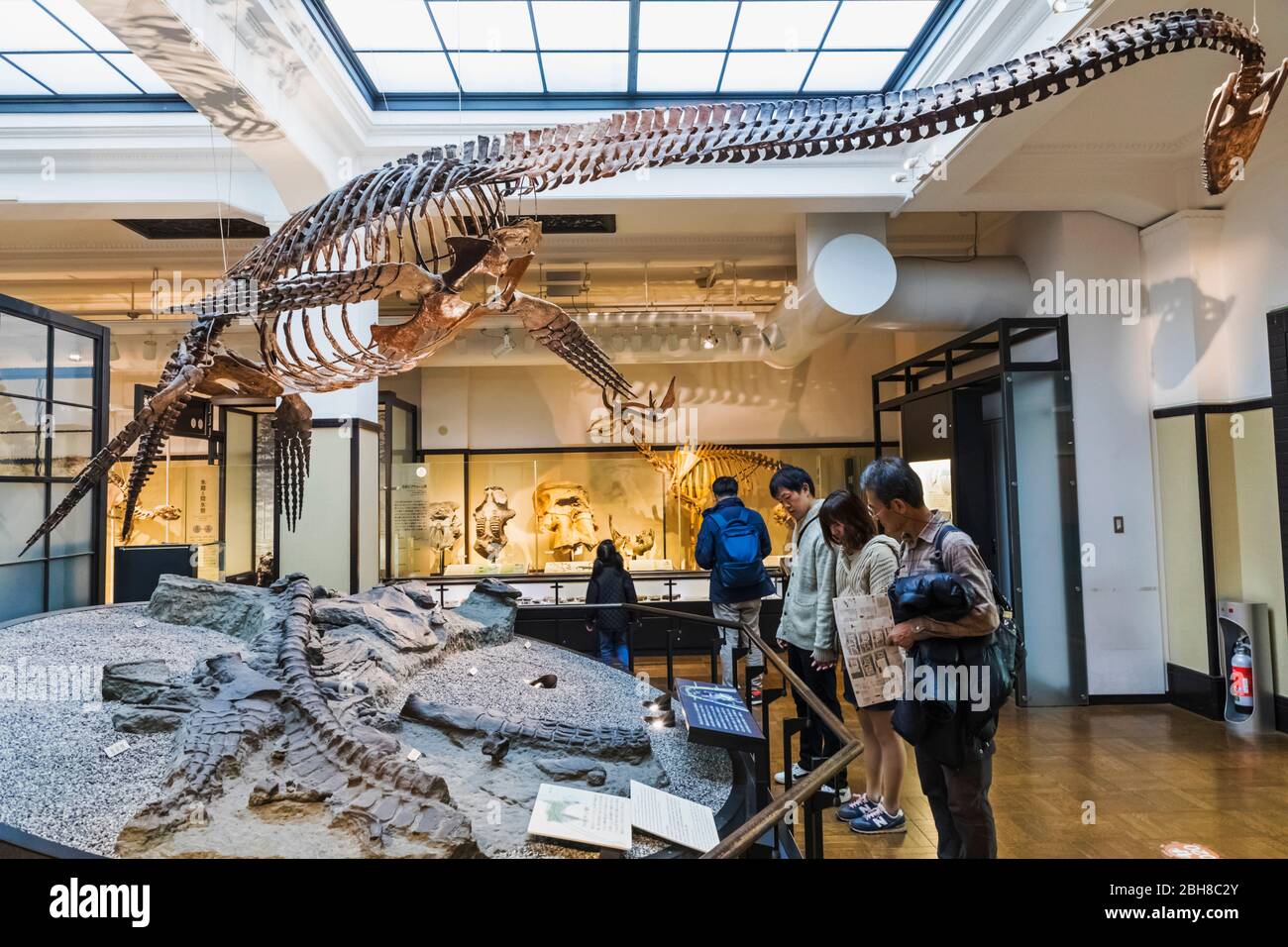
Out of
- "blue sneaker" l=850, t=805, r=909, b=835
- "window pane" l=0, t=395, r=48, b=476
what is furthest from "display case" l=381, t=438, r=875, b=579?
"blue sneaker" l=850, t=805, r=909, b=835

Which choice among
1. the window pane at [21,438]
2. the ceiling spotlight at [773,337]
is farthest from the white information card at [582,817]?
the ceiling spotlight at [773,337]

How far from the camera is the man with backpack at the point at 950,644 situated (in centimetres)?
224

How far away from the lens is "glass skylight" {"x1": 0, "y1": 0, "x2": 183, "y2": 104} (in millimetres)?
4430

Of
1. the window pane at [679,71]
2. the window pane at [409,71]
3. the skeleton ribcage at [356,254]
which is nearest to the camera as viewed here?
the skeleton ribcage at [356,254]

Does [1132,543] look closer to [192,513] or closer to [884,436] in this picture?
[884,436]

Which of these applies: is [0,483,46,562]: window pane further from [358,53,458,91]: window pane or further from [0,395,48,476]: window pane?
[358,53,458,91]: window pane

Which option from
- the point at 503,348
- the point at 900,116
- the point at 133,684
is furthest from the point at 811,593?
the point at 503,348

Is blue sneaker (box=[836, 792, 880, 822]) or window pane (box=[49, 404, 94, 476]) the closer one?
blue sneaker (box=[836, 792, 880, 822])

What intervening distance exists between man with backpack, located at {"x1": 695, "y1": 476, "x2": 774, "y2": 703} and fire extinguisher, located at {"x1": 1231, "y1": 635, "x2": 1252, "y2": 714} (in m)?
3.51

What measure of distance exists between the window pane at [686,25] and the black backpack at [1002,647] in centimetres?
391

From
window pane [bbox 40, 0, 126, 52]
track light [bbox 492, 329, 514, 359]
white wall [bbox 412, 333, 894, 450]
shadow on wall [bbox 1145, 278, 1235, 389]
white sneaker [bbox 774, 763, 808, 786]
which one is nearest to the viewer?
white sneaker [bbox 774, 763, 808, 786]

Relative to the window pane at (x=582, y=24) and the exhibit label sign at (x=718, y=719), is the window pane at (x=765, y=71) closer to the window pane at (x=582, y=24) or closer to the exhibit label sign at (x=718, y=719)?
the window pane at (x=582, y=24)

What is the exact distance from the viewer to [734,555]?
4.84m
